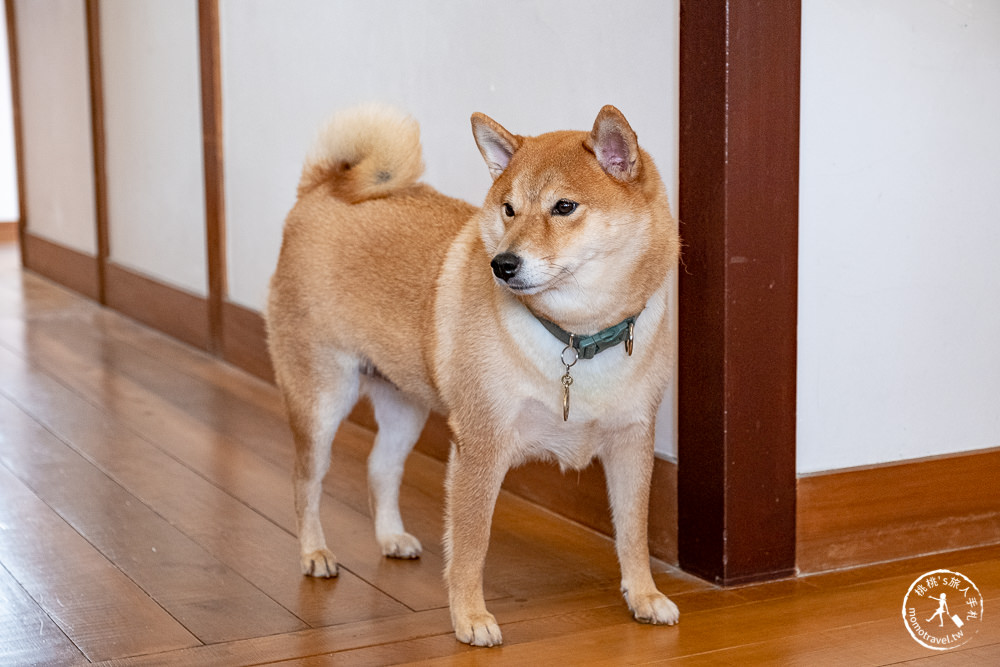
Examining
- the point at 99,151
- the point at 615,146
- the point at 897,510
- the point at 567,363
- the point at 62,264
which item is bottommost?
the point at 62,264

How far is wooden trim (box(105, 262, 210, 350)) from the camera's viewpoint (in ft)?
14.8

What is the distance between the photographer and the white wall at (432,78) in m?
2.33

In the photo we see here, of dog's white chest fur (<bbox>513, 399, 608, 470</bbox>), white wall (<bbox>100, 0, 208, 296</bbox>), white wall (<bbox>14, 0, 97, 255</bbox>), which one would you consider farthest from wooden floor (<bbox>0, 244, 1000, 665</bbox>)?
white wall (<bbox>14, 0, 97, 255</bbox>)

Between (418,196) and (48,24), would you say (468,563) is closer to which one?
(418,196)

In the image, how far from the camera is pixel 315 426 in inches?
90.4

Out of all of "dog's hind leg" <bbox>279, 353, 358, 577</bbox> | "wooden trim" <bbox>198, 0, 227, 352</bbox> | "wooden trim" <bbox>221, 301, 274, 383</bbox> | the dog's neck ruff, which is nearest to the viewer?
the dog's neck ruff

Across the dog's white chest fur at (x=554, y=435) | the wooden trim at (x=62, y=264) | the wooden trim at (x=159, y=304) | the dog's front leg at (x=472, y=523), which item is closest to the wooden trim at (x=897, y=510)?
the dog's white chest fur at (x=554, y=435)

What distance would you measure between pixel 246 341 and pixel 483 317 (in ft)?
7.50

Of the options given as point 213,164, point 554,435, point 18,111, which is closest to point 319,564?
point 554,435

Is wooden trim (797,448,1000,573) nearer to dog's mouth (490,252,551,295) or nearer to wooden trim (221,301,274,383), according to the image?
dog's mouth (490,252,551,295)

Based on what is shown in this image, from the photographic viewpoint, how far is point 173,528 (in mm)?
2531

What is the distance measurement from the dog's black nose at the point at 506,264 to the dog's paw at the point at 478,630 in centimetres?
57

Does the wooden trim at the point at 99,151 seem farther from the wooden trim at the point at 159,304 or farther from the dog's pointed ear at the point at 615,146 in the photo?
the dog's pointed ear at the point at 615,146

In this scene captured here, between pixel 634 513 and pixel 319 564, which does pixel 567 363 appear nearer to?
pixel 634 513
